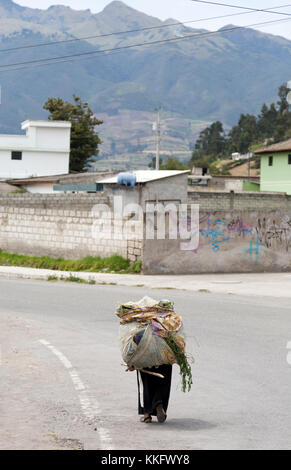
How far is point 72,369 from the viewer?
11023mm

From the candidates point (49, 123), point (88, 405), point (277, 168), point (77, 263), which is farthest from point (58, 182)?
point (88, 405)

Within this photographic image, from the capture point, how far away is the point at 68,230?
99.1ft

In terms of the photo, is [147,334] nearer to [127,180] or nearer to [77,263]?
[77,263]

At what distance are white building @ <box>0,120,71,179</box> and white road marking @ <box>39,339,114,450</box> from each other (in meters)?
69.5

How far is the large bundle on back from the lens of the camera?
25.1 feet

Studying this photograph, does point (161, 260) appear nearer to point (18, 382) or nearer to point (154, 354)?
point (18, 382)

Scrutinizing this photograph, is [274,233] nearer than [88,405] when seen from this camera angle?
No

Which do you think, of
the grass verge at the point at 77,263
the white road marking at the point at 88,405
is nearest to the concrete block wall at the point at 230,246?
the grass verge at the point at 77,263

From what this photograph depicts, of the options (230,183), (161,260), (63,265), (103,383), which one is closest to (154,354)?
(103,383)

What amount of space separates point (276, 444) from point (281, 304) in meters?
12.3

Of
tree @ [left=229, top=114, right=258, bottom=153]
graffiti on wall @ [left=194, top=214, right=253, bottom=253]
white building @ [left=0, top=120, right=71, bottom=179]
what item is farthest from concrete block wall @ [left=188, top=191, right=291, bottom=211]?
tree @ [left=229, top=114, right=258, bottom=153]

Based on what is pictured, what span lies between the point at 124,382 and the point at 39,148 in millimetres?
→ 72087

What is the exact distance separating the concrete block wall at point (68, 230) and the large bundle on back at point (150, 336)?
59.3ft

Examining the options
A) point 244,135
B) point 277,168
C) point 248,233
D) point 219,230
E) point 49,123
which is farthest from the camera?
point 244,135
